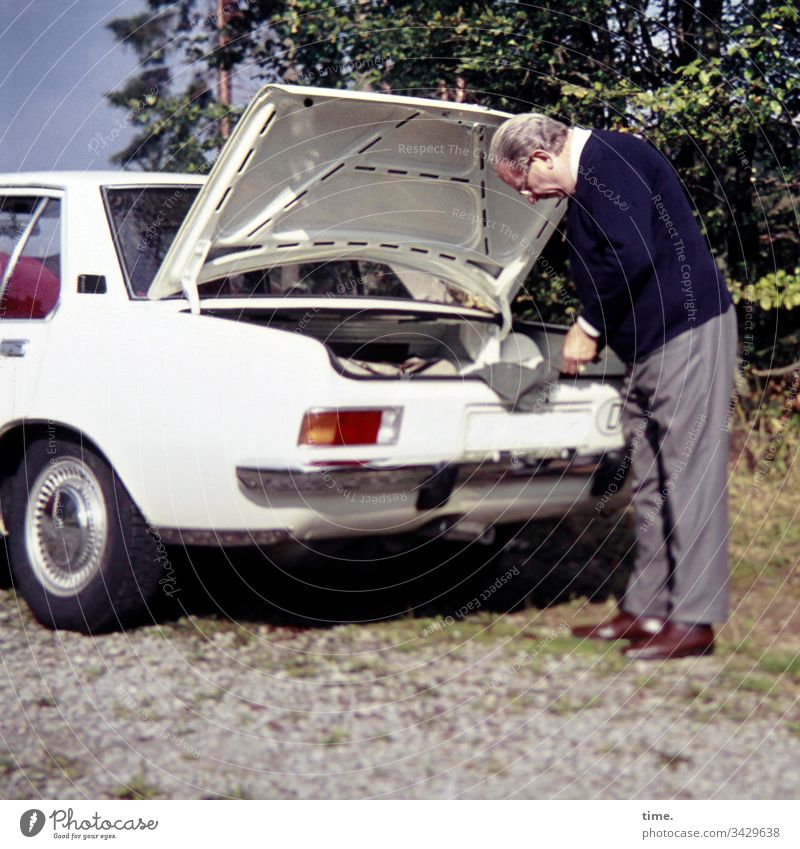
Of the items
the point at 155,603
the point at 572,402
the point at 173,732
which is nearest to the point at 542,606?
the point at 572,402

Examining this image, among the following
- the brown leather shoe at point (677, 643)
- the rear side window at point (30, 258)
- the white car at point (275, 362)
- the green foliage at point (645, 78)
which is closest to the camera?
the white car at point (275, 362)

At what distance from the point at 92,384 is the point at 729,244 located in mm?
4150

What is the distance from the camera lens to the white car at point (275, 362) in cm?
385

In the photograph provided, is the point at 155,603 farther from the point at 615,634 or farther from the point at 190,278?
the point at 615,634

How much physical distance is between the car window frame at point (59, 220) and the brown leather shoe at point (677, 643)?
2551 millimetres

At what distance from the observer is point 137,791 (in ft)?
10.5

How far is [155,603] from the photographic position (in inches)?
184

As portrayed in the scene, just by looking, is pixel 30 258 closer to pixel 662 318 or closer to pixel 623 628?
pixel 662 318

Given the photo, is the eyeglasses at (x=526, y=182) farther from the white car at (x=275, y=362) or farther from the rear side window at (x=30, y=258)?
the rear side window at (x=30, y=258)

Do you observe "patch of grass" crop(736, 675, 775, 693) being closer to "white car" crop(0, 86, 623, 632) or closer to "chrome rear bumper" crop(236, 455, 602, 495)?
"white car" crop(0, 86, 623, 632)

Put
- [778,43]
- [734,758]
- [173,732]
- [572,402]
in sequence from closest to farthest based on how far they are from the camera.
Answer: [734,758] → [173,732] → [572,402] → [778,43]

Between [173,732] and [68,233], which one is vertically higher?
[68,233]

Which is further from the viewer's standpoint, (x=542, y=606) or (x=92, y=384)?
(x=542, y=606)

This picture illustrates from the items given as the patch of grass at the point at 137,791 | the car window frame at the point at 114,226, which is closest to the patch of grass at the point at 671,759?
the patch of grass at the point at 137,791
